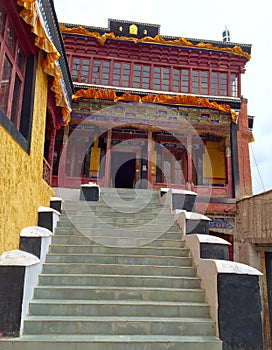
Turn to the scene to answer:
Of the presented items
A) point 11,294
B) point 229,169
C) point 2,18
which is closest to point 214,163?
point 229,169

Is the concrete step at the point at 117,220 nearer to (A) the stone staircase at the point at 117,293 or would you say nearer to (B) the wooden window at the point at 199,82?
(A) the stone staircase at the point at 117,293

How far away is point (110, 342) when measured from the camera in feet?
15.2

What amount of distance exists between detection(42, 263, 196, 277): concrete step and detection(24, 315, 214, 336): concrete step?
115cm

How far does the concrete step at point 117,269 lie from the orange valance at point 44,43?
167 inches

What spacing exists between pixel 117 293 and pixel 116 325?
73 cm

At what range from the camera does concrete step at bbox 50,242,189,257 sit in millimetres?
6793

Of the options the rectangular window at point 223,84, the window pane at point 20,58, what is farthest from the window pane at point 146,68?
the window pane at point 20,58

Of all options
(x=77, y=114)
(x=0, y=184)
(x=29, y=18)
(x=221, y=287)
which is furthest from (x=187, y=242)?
(x=77, y=114)

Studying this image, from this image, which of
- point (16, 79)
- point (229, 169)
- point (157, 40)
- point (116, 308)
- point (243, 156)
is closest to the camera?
point (116, 308)

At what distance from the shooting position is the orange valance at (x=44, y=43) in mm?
5617

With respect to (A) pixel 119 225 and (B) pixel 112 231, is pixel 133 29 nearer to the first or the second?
(A) pixel 119 225

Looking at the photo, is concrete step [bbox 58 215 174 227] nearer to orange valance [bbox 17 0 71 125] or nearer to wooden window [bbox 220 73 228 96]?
orange valance [bbox 17 0 71 125]

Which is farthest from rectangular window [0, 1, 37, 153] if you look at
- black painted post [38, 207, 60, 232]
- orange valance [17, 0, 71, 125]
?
black painted post [38, 207, 60, 232]

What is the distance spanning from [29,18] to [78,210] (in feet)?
15.6
